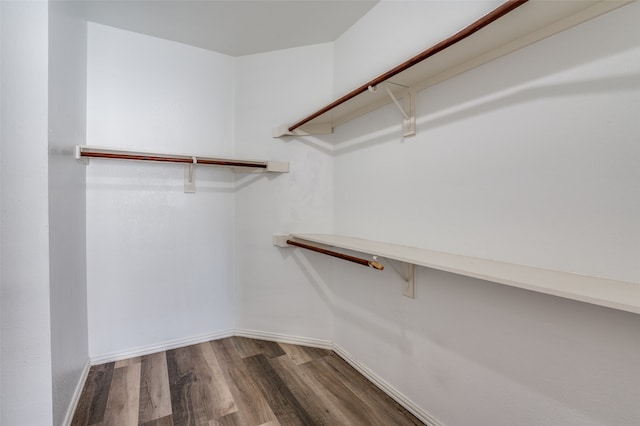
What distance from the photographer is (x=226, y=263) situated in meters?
2.26

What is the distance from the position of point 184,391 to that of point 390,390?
122cm

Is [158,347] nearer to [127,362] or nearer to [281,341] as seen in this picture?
[127,362]

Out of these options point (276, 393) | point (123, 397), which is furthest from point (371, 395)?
point (123, 397)

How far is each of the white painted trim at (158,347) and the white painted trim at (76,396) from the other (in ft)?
0.26

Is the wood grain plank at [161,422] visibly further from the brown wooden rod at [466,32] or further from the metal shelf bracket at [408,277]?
the brown wooden rod at [466,32]

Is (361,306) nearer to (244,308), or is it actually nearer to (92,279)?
(244,308)

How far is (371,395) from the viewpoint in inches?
62.4

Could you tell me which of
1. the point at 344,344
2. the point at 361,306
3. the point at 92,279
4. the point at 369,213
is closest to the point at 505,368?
the point at 361,306

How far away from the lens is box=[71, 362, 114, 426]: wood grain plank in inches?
55.5

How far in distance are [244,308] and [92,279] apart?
1073 mm

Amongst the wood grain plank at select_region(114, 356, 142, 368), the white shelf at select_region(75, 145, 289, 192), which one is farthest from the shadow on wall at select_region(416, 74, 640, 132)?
the wood grain plank at select_region(114, 356, 142, 368)

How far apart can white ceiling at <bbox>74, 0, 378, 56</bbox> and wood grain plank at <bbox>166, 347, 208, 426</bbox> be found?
231cm

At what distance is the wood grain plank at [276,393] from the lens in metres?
1.41

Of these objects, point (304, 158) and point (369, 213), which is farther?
point (304, 158)
